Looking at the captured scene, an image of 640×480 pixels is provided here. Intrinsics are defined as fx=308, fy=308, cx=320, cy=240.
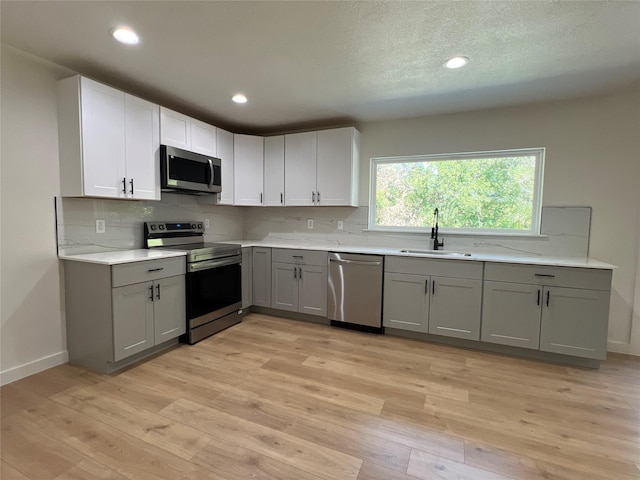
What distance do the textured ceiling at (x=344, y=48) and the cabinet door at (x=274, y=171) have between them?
2.92ft

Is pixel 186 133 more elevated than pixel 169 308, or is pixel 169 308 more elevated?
pixel 186 133

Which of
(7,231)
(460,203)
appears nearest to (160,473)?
(7,231)

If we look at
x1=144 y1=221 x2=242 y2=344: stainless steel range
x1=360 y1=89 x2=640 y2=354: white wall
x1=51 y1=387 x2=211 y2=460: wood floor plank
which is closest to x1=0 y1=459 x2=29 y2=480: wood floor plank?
x1=51 y1=387 x2=211 y2=460: wood floor plank

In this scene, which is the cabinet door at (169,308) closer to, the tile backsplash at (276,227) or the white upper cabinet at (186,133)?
the tile backsplash at (276,227)

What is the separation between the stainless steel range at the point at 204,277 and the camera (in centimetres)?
296

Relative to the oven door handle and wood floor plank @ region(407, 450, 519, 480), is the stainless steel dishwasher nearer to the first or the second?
the oven door handle

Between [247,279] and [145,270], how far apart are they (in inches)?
54.6

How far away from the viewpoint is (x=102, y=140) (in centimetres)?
247

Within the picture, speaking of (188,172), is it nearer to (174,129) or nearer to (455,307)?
(174,129)

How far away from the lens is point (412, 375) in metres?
2.43

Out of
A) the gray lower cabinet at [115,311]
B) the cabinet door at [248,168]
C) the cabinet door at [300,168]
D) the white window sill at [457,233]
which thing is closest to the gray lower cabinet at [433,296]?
the white window sill at [457,233]

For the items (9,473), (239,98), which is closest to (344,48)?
(239,98)

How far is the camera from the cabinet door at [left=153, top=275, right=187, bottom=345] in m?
2.66

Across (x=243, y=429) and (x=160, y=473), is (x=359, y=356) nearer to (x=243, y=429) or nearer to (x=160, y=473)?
(x=243, y=429)
